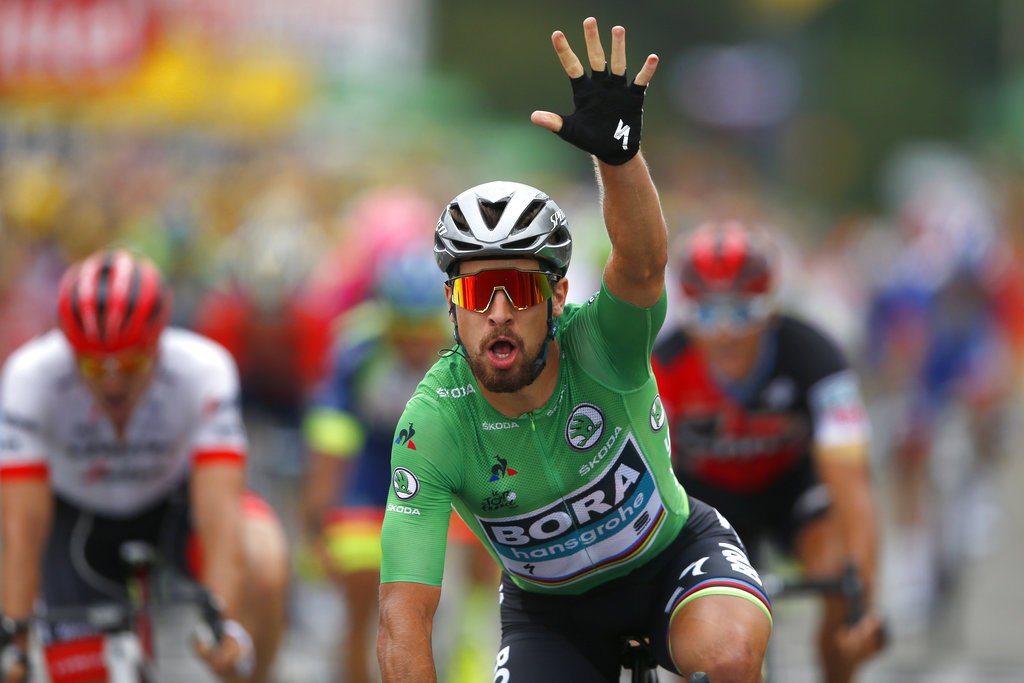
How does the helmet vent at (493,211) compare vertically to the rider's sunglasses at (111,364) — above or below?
above

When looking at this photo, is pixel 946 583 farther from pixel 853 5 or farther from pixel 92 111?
pixel 853 5

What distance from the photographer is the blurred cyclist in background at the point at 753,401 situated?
25.0 ft

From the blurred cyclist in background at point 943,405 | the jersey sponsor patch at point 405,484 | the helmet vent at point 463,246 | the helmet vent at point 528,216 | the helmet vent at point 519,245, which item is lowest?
the blurred cyclist in background at point 943,405

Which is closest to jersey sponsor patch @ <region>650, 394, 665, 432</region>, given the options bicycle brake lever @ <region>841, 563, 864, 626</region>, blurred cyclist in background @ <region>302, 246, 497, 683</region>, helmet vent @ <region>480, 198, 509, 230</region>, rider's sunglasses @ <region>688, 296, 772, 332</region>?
helmet vent @ <region>480, 198, 509, 230</region>

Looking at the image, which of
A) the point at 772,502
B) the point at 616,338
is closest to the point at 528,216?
the point at 616,338

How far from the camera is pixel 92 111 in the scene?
1057 inches

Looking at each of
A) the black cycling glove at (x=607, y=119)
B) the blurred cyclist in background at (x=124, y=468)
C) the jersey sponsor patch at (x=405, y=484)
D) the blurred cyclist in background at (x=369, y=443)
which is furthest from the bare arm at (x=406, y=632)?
the blurred cyclist in background at (x=369, y=443)

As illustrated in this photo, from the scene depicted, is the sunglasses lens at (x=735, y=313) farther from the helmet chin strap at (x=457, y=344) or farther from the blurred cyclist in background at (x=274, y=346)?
the blurred cyclist in background at (x=274, y=346)

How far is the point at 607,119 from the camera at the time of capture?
474cm

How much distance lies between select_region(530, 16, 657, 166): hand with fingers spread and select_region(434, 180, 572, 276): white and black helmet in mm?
279

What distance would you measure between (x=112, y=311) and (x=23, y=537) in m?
0.93

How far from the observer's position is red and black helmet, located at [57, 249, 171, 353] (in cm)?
662

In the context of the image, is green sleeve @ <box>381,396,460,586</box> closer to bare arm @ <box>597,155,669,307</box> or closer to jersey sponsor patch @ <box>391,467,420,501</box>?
jersey sponsor patch @ <box>391,467,420,501</box>

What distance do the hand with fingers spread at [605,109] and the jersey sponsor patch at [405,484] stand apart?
1.05 metres
